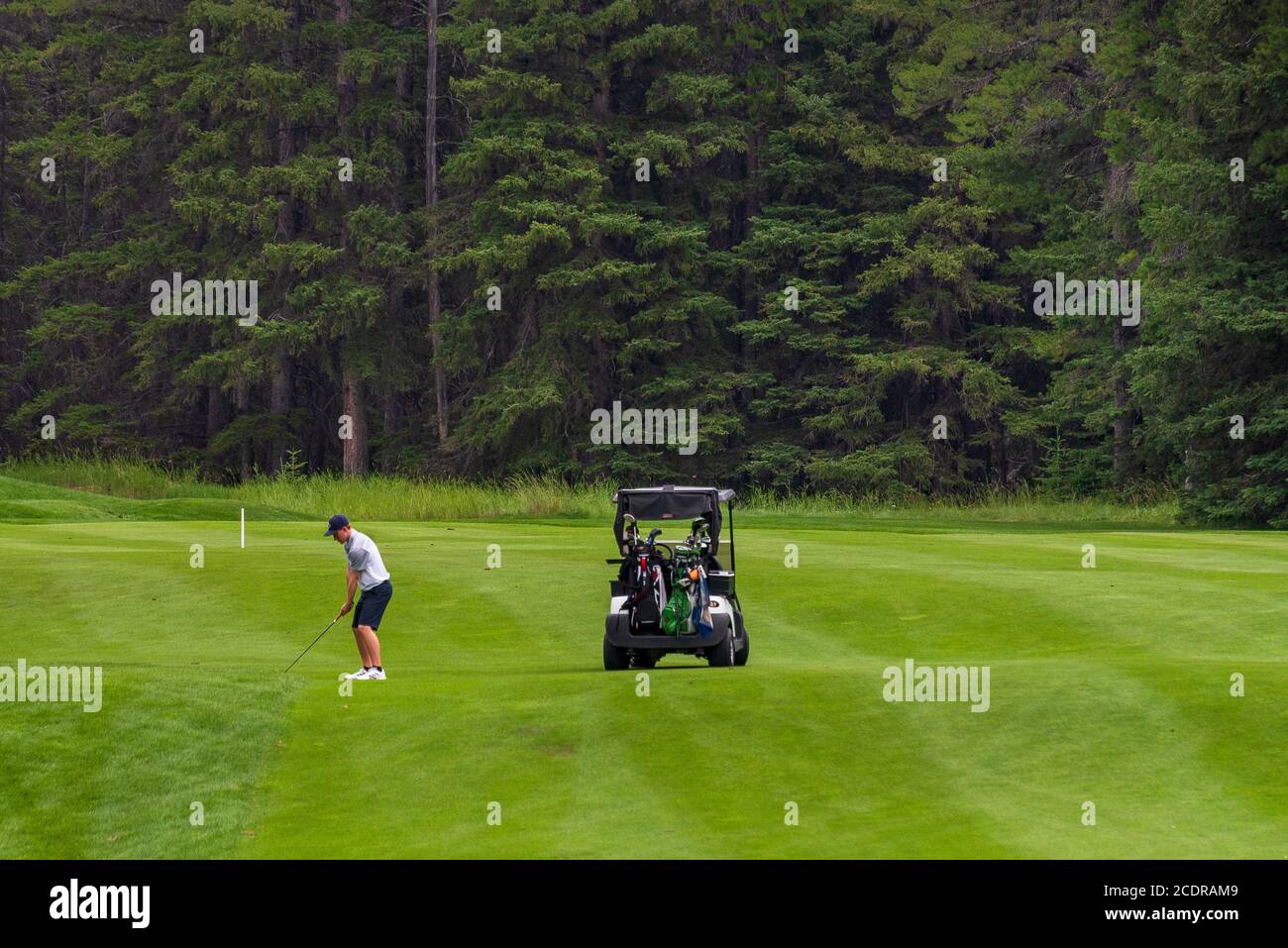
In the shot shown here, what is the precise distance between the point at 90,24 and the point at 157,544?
46.5 metres

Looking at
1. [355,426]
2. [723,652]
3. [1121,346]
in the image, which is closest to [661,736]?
[723,652]

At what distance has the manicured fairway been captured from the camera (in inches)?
463

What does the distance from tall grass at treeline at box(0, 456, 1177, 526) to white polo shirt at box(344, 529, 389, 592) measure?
2475 centimetres

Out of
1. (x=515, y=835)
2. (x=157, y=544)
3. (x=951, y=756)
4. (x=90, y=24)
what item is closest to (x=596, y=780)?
(x=515, y=835)

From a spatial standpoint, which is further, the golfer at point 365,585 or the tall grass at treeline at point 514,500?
the tall grass at treeline at point 514,500

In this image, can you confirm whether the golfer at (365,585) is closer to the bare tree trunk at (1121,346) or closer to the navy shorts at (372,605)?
the navy shorts at (372,605)

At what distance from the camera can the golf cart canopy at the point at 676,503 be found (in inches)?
726

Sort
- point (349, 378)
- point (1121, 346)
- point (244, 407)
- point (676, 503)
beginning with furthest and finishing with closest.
A: 1. point (244, 407)
2. point (349, 378)
3. point (1121, 346)
4. point (676, 503)

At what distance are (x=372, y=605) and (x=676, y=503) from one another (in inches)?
135

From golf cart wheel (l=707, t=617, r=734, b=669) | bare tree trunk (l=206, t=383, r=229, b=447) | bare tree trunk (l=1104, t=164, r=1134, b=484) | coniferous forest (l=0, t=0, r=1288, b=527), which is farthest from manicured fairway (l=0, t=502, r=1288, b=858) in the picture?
bare tree trunk (l=206, t=383, r=229, b=447)

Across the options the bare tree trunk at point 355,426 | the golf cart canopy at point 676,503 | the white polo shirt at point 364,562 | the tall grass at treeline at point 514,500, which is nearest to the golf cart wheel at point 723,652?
the golf cart canopy at point 676,503

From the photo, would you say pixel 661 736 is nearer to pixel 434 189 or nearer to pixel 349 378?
pixel 349 378

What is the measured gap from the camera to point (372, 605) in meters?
17.2

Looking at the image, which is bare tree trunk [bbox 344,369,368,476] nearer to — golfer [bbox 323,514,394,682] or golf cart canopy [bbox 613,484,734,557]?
golf cart canopy [bbox 613,484,734,557]
